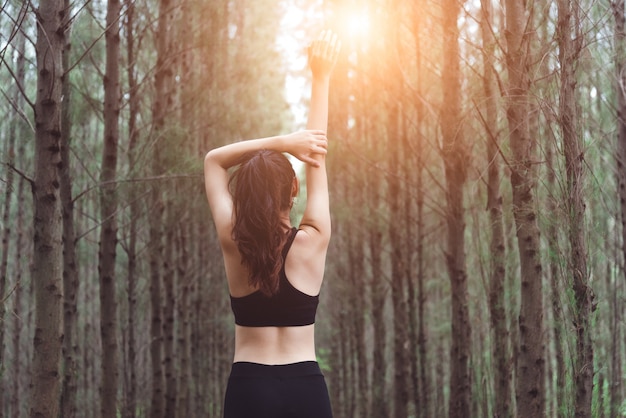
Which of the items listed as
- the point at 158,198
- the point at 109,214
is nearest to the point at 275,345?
the point at 109,214

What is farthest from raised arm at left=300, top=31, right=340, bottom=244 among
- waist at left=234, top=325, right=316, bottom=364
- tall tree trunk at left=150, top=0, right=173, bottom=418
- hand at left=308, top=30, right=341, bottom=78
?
tall tree trunk at left=150, top=0, right=173, bottom=418

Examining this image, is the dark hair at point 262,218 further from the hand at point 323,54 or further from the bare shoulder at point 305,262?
the hand at point 323,54

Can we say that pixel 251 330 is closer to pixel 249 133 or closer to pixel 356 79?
pixel 356 79

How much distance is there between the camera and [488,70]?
236 inches

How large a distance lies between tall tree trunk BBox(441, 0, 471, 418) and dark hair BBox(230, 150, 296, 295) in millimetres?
4059

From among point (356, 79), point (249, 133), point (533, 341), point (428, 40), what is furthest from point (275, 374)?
point (249, 133)

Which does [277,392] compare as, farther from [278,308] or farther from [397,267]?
[397,267]

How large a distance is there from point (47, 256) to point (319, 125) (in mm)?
2283

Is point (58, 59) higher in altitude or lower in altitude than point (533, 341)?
higher

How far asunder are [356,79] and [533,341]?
27.7 ft

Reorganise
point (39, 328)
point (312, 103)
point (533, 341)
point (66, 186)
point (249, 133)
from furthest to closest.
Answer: point (249, 133), point (66, 186), point (533, 341), point (39, 328), point (312, 103)

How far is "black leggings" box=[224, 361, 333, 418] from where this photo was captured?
2.31 m

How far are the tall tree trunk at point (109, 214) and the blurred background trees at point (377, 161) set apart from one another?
21mm

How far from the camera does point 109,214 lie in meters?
7.00
